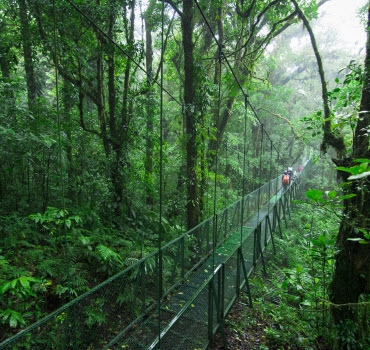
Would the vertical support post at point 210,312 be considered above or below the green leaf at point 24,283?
below

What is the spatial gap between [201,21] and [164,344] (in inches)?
209

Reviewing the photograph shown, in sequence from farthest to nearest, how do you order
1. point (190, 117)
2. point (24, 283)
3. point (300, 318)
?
1. point (190, 117)
2. point (300, 318)
3. point (24, 283)

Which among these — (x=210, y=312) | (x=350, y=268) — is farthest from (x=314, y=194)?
(x=210, y=312)

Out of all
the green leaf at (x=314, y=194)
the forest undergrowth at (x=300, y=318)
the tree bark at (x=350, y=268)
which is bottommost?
the forest undergrowth at (x=300, y=318)

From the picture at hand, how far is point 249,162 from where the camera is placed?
10.6m

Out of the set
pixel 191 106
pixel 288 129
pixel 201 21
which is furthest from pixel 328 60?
pixel 191 106

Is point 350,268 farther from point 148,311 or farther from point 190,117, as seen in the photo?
point 190,117

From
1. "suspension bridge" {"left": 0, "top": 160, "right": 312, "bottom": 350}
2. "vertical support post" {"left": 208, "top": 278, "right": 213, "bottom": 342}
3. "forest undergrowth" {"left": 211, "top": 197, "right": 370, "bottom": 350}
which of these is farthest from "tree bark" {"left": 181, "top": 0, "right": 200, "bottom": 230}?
"vertical support post" {"left": 208, "top": 278, "right": 213, "bottom": 342}

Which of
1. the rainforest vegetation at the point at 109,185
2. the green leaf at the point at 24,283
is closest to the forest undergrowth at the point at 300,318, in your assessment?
the rainforest vegetation at the point at 109,185

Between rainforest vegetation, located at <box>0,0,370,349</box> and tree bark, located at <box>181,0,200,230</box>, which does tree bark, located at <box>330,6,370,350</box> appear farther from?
tree bark, located at <box>181,0,200,230</box>

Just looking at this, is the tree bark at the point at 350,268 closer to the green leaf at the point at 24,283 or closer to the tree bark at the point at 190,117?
the tree bark at the point at 190,117

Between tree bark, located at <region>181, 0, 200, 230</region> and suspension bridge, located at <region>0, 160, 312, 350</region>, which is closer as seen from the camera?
suspension bridge, located at <region>0, 160, 312, 350</region>

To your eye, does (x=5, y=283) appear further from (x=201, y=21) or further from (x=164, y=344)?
(x=201, y=21)

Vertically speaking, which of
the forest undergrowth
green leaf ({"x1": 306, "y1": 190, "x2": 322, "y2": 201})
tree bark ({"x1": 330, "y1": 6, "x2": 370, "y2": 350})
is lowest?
the forest undergrowth
